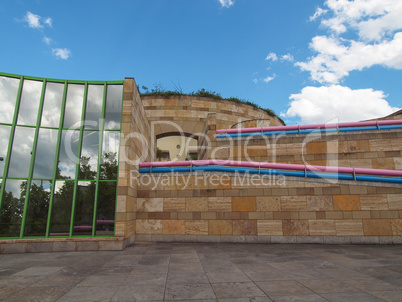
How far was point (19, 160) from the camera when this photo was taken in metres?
9.85

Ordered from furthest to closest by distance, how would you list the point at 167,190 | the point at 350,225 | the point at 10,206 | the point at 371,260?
the point at 167,190 → the point at 350,225 → the point at 10,206 → the point at 371,260

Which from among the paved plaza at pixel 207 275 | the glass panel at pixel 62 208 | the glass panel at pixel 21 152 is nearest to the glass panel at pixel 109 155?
the glass panel at pixel 62 208

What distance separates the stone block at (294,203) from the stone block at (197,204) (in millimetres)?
3705

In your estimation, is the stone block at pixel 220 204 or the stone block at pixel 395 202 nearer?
the stone block at pixel 395 202

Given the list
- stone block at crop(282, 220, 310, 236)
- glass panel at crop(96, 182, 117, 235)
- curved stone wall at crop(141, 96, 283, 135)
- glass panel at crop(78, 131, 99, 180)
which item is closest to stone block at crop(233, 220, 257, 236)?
stone block at crop(282, 220, 310, 236)

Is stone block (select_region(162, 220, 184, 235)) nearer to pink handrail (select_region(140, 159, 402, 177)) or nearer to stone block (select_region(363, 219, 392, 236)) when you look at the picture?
pink handrail (select_region(140, 159, 402, 177))

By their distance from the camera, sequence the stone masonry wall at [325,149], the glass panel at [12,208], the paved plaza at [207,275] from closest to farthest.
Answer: the paved plaza at [207,275]
the glass panel at [12,208]
the stone masonry wall at [325,149]

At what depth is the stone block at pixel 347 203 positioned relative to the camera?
10.4 m

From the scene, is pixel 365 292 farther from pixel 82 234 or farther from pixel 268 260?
pixel 82 234

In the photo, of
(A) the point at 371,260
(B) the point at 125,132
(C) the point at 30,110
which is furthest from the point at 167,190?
(A) the point at 371,260

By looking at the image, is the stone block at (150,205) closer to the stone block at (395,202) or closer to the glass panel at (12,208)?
the glass panel at (12,208)

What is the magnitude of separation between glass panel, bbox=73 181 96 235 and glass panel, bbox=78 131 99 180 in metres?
0.40

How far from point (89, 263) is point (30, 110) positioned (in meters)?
7.68

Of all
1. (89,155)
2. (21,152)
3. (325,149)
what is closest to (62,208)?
(89,155)
